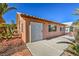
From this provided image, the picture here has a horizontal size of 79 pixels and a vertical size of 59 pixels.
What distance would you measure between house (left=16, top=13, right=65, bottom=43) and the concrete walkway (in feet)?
0.39

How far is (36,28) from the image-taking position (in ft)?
13.5

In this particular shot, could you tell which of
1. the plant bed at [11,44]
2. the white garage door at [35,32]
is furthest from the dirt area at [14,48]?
the white garage door at [35,32]

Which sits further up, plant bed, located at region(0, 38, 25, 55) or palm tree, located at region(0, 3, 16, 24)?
palm tree, located at region(0, 3, 16, 24)

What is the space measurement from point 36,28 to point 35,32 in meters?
0.10

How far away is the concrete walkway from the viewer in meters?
3.95

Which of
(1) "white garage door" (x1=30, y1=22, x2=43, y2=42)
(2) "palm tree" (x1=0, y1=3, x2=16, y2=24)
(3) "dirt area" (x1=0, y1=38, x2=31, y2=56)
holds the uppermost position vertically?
(2) "palm tree" (x1=0, y1=3, x2=16, y2=24)

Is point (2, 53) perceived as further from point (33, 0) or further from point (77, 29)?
point (77, 29)

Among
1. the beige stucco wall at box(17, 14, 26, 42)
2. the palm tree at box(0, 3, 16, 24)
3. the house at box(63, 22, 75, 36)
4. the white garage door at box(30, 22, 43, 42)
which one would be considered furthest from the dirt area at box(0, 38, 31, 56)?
the house at box(63, 22, 75, 36)

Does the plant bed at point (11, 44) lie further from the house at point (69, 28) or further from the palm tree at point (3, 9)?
the house at point (69, 28)

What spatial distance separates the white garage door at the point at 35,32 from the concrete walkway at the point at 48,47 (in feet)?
0.35

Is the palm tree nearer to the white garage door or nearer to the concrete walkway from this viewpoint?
the white garage door

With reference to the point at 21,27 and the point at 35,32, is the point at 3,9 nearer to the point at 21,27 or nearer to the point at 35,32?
the point at 21,27

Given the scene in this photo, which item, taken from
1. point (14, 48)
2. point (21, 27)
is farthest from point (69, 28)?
point (14, 48)

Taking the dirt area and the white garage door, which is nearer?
the dirt area
